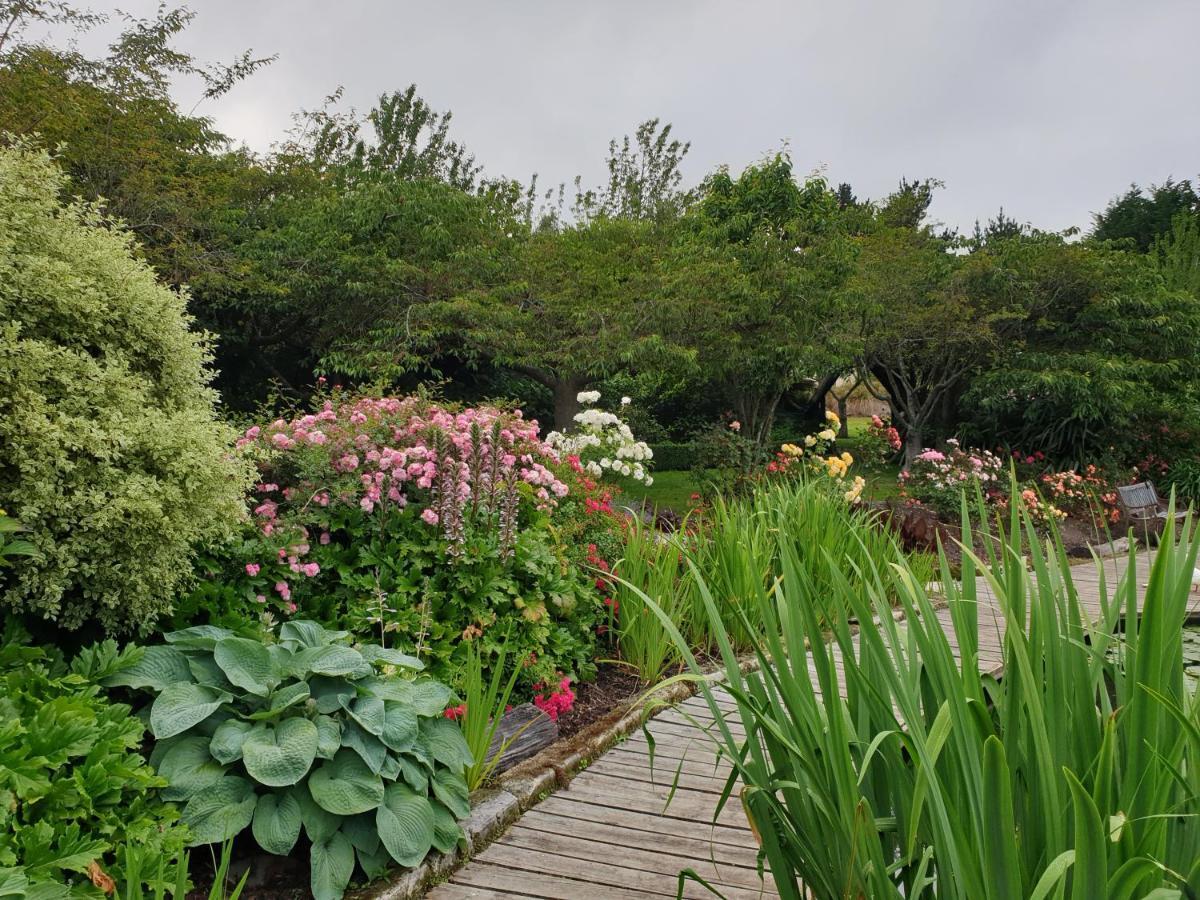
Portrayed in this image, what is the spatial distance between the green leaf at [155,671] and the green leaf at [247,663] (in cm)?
11

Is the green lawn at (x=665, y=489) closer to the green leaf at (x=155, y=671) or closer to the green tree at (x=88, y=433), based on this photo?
the green tree at (x=88, y=433)

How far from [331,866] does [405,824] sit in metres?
0.21

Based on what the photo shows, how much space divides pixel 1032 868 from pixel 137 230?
42.9 feet

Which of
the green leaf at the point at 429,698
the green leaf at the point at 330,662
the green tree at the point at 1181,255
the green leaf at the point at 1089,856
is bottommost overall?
the green leaf at the point at 429,698


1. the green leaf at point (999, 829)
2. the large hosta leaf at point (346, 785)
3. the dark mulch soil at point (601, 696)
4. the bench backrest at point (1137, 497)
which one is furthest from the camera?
the bench backrest at point (1137, 497)

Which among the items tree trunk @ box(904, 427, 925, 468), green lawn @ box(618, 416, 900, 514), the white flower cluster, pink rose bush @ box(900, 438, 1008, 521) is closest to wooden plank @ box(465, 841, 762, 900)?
the white flower cluster

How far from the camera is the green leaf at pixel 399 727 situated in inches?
88.0

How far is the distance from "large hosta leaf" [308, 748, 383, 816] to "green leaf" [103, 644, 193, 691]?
53 cm

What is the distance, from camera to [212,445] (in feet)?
8.41

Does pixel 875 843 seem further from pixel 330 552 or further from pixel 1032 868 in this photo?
pixel 330 552

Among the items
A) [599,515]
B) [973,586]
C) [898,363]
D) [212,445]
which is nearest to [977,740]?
[973,586]

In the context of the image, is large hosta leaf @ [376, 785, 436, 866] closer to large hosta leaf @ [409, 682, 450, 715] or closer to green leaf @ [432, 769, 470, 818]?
green leaf @ [432, 769, 470, 818]

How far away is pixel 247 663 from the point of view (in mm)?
2312

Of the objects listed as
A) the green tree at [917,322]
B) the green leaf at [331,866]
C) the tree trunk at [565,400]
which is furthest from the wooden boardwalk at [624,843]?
the green tree at [917,322]
